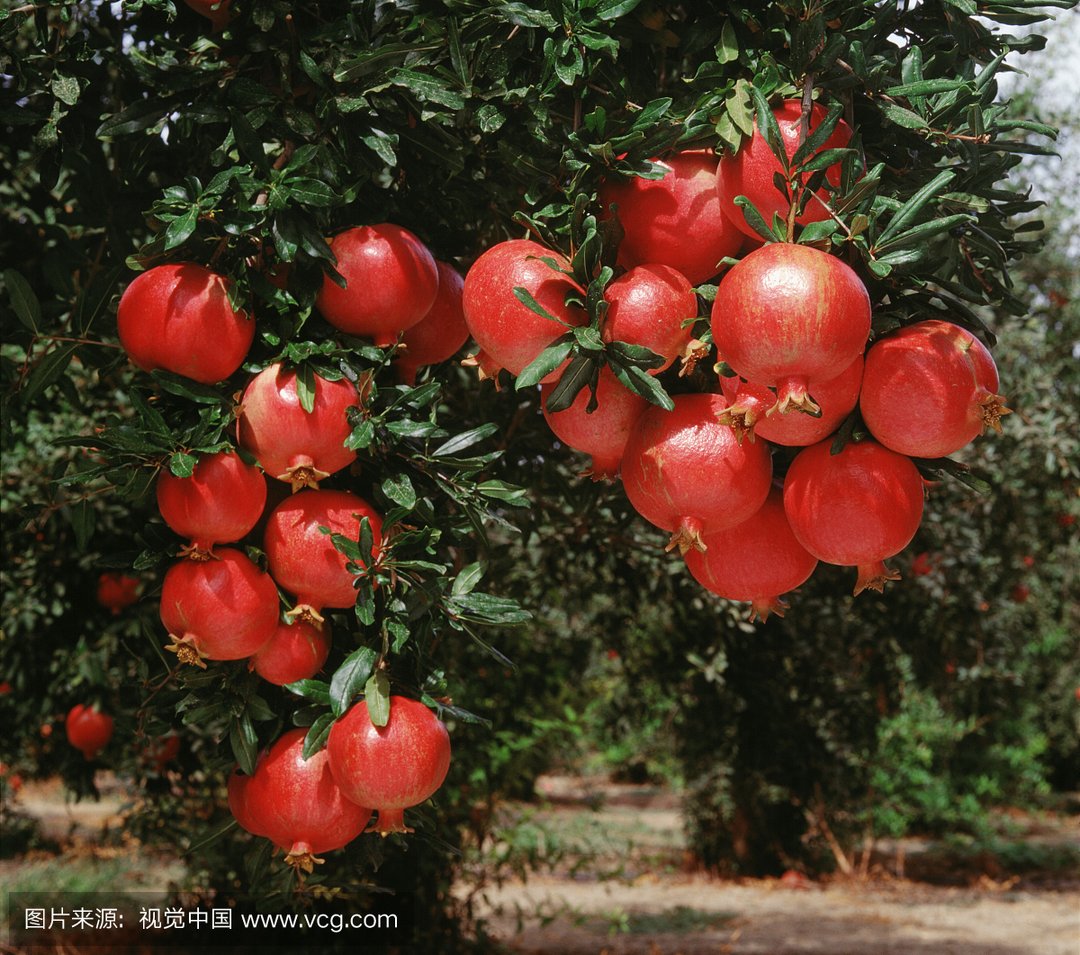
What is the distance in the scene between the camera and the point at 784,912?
7.65 m

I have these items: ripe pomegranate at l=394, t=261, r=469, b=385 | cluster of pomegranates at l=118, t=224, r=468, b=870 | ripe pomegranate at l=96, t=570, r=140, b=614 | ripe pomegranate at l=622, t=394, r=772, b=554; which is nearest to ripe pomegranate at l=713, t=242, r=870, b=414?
ripe pomegranate at l=622, t=394, r=772, b=554

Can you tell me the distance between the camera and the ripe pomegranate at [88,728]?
11.9ft

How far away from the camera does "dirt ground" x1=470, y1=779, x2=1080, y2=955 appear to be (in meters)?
6.53

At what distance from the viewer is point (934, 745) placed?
444 inches

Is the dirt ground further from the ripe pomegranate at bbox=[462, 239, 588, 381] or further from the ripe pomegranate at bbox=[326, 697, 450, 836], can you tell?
the ripe pomegranate at bbox=[462, 239, 588, 381]

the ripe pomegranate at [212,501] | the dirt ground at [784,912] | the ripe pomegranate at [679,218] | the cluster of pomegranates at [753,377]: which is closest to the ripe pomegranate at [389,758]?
the ripe pomegranate at [212,501]

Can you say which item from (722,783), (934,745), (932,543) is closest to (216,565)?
(932,543)

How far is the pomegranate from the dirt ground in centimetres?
390

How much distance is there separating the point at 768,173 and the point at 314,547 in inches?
27.6

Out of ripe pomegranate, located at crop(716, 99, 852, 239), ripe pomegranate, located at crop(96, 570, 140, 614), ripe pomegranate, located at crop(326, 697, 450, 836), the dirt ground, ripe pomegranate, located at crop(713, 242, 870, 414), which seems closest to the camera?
ripe pomegranate, located at crop(713, 242, 870, 414)

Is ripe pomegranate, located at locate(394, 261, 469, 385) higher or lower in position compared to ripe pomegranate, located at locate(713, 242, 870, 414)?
lower

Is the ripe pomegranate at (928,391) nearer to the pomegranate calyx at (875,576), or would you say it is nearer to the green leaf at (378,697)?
the pomegranate calyx at (875,576)

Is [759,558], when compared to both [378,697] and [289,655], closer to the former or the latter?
[378,697]

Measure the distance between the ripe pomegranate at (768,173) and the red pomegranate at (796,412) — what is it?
17 centimetres
